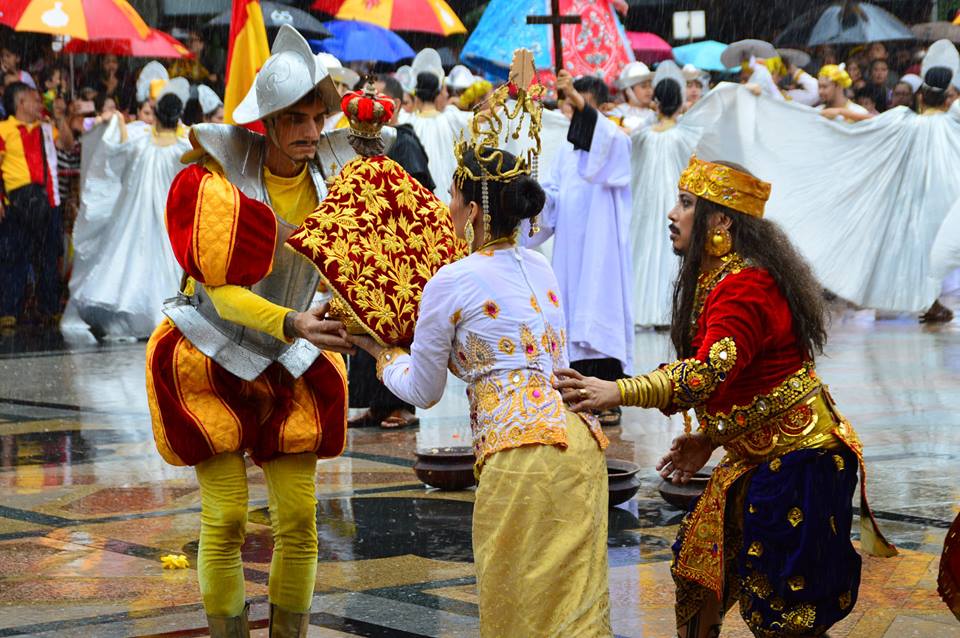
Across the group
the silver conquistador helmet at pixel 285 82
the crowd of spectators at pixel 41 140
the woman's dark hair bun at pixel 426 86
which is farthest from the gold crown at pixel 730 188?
the crowd of spectators at pixel 41 140

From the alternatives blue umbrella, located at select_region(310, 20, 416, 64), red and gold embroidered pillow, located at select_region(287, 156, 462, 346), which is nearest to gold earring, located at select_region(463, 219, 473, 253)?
red and gold embroidered pillow, located at select_region(287, 156, 462, 346)

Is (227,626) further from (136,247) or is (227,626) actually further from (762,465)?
(136,247)

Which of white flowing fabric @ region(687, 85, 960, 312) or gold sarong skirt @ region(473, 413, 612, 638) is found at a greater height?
gold sarong skirt @ region(473, 413, 612, 638)

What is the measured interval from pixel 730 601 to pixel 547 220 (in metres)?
4.98

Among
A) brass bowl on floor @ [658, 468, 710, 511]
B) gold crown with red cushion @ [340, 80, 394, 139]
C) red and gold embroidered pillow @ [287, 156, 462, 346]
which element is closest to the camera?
red and gold embroidered pillow @ [287, 156, 462, 346]

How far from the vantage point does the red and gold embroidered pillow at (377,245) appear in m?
4.09

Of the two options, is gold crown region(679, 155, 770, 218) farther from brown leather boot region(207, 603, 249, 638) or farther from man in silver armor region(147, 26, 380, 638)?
brown leather boot region(207, 603, 249, 638)

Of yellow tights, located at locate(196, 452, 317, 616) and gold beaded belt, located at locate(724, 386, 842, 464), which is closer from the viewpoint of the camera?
gold beaded belt, located at locate(724, 386, 842, 464)

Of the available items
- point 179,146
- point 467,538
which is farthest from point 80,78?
point 467,538

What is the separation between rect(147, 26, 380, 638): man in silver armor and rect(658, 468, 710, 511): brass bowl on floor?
2.23 meters

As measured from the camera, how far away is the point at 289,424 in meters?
4.47

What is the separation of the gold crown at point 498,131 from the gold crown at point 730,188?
573 mm

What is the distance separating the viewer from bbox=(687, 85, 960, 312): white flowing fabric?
14156 millimetres

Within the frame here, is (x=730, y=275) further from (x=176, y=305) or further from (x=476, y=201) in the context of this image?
(x=176, y=305)
